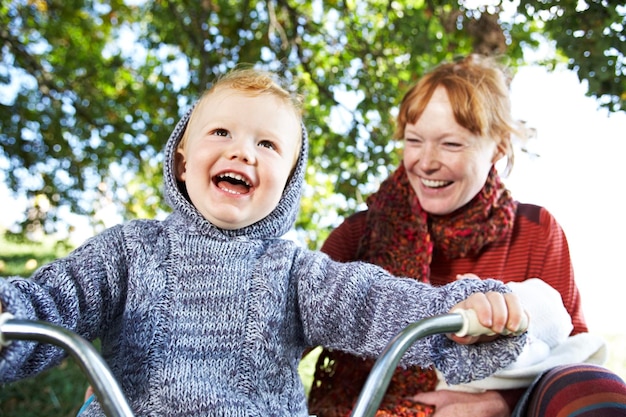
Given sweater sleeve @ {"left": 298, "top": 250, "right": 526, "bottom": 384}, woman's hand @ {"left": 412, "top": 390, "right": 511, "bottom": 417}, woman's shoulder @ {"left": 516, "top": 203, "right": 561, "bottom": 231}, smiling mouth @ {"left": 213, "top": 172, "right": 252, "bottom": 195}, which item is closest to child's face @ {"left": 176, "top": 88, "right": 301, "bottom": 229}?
smiling mouth @ {"left": 213, "top": 172, "right": 252, "bottom": 195}

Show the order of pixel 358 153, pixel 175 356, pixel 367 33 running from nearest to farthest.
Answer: pixel 175 356 → pixel 358 153 → pixel 367 33

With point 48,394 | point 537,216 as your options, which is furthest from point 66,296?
point 48,394

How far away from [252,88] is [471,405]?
1056mm

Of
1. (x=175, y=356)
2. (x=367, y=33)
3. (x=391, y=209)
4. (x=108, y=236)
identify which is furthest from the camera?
(x=367, y=33)

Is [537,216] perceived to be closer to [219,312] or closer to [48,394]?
[219,312]

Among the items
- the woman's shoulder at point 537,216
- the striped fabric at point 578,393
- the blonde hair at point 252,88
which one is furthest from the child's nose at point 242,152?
the woman's shoulder at point 537,216

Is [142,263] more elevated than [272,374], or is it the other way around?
[142,263]

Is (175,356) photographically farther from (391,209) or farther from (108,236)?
(391,209)

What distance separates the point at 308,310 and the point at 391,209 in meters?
0.82

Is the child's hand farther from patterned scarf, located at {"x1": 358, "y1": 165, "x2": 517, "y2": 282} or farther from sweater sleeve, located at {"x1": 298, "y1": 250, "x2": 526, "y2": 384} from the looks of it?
patterned scarf, located at {"x1": 358, "y1": 165, "x2": 517, "y2": 282}

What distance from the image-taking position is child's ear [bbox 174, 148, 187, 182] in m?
1.88

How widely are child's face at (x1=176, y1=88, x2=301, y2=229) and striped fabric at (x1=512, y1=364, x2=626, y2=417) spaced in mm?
821

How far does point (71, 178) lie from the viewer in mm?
5141

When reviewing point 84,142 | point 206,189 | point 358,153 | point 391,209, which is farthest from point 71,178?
point 206,189
